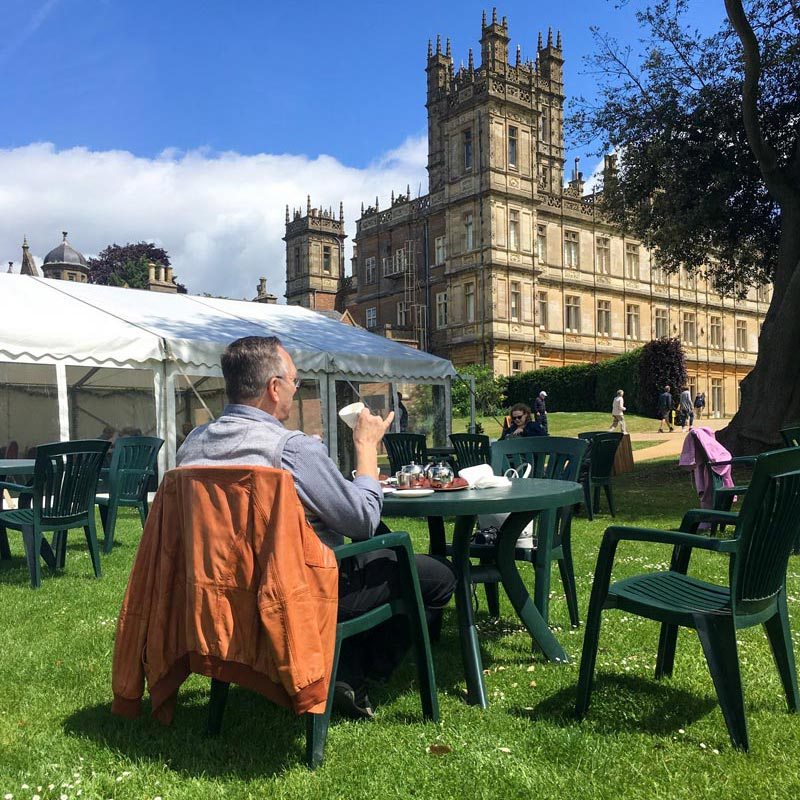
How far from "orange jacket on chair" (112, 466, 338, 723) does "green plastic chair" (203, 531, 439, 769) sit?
0.14 m

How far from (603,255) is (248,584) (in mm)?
41791

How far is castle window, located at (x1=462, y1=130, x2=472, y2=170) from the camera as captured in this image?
121ft

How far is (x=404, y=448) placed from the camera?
25.8 ft

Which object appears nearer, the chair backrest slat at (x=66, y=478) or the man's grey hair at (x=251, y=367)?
the man's grey hair at (x=251, y=367)

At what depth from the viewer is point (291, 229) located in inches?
2117

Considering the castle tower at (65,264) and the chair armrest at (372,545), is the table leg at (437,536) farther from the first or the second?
the castle tower at (65,264)

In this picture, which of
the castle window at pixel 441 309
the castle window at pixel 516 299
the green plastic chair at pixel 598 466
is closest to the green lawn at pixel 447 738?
the green plastic chair at pixel 598 466

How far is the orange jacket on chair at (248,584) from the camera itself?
7.85 ft

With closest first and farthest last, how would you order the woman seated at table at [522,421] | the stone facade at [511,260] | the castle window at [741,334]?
the woman seated at table at [522,421], the stone facade at [511,260], the castle window at [741,334]

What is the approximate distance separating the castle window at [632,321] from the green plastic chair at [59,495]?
131ft

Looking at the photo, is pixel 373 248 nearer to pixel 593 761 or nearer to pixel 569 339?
pixel 569 339

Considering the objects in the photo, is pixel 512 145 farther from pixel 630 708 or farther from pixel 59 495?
pixel 630 708

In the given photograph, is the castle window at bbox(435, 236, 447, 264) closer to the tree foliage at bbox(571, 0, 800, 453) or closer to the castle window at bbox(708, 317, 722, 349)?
the castle window at bbox(708, 317, 722, 349)

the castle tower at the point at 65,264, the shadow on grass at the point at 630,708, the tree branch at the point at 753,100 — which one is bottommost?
the shadow on grass at the point at 630,708
